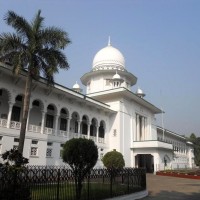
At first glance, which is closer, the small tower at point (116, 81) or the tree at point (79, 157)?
the tree at point (79, 157)

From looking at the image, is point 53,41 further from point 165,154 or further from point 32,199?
point 165,154

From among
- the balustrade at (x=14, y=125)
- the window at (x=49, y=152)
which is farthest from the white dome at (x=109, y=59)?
the balustrade at (x=14, y=125)

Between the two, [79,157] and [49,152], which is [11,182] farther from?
[49,152]

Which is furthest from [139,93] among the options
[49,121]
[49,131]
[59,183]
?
[59,183]

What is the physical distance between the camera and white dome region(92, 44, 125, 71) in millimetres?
44781

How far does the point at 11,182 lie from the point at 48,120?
1996 centimetres

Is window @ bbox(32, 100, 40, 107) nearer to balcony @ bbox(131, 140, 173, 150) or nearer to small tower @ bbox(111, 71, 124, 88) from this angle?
small tower @ bbox(111, 71, 124, 88)

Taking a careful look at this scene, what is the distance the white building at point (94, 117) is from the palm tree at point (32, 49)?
12.0 feet

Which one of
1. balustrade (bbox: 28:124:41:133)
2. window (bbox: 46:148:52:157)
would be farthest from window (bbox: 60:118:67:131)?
balustrade (bbox: 28:124:41:133)

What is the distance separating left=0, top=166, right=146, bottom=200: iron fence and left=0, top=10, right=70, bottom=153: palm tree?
22.9 ft

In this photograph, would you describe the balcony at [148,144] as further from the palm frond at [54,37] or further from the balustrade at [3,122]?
the palm frond at [54,37]

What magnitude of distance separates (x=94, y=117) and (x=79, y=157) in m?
21.5

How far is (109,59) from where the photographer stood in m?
45.3

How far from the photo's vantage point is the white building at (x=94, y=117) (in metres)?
22.8
